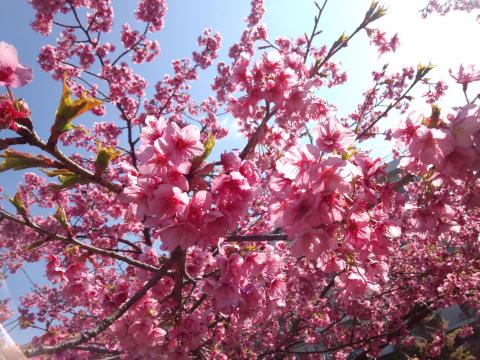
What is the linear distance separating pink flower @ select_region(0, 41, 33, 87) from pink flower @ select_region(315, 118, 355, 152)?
1.47m

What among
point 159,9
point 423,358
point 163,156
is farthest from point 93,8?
point 423,358

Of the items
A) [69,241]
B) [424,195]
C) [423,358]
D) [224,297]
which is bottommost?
[423,358]

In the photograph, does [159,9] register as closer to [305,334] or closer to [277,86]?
[277,86]

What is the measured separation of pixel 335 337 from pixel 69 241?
25.3 ft

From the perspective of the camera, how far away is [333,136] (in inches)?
69.1

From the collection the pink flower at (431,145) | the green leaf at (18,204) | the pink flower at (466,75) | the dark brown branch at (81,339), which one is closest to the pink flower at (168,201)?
the dark brown branch at (81,339)

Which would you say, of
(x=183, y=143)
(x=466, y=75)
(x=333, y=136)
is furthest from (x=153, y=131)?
(x=466, y=75)

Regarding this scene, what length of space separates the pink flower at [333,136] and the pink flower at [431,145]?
39cm

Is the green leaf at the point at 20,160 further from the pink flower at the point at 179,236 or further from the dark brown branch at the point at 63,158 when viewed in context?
the pink flower at the point at 179,236

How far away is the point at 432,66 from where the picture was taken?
161 inches

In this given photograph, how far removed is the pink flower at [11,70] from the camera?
55.9 inches

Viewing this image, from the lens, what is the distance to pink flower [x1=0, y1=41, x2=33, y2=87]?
4.66ft

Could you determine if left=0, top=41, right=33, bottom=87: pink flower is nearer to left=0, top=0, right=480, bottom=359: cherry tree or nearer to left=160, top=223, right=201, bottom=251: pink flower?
left=0, top=0, right=480, bottom=359: cherry tree

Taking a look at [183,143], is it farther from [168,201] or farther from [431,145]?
[431,145]
